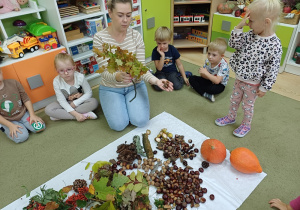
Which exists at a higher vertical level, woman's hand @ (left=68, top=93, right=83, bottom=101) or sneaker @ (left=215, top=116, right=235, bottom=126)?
woman's hand @ (left=68, top=93, right=83, bottom=101)

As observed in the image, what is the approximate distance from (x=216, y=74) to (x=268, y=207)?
51.6 inches

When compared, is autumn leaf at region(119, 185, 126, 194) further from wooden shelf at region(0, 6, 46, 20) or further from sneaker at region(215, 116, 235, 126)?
wooden shelf at region(0, 6, 46, 20)

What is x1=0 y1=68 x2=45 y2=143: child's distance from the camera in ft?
6.00

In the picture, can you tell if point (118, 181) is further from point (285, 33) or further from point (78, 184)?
point (285, 33)

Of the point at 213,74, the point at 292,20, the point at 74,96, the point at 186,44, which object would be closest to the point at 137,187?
the point at 74,96

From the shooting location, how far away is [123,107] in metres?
1.95

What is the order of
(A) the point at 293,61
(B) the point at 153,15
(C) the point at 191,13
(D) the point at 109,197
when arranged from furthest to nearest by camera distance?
(C) the point at 191,13
(B) the point at 153,15
(A) the point at 293,61
(D) the point at 109,197

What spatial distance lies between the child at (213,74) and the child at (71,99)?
1.10 meters

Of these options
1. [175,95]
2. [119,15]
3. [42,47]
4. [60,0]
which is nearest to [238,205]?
[175,95]

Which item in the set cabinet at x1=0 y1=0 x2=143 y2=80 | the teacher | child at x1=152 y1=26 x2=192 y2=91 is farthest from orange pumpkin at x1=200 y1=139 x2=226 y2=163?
cabinet at x1=0 y1=0 x2=143 y2=80

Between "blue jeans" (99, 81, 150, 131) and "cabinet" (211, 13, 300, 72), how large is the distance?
63.8 inches

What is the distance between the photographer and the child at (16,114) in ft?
6.00

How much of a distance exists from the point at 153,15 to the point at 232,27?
3.41 ft

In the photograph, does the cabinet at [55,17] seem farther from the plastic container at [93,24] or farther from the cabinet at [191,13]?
the cabinet at [191,13]
